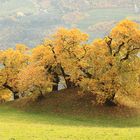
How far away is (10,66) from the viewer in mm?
88938

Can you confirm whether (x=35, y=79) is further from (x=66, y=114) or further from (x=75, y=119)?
(x=75, y=119)

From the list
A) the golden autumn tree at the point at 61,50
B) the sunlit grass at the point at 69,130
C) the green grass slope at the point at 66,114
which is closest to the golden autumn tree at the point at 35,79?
the golden autumn tree at the point at 61,50

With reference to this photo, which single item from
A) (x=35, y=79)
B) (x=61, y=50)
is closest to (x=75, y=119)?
(x=35, y=79)

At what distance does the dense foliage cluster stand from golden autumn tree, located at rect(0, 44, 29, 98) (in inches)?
495

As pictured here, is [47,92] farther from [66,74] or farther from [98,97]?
[98,97]

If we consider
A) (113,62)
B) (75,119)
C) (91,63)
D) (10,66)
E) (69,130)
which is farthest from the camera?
(10,66)

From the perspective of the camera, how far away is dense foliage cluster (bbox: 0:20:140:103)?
64.0 metres

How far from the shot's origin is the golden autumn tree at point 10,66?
3457 inches

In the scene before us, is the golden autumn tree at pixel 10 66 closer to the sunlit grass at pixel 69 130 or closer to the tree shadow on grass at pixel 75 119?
the tree shadow on grass at pixel 75 119

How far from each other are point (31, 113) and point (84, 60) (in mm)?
12892

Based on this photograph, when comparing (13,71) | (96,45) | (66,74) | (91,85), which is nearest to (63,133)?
(91,85)

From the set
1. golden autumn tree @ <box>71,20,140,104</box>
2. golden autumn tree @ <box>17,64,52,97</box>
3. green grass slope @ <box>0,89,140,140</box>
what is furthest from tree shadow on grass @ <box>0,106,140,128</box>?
golden autumn tree @ <box>17,64,52,97</box>

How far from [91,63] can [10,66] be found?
26.7m

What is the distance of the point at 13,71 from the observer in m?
88.2
